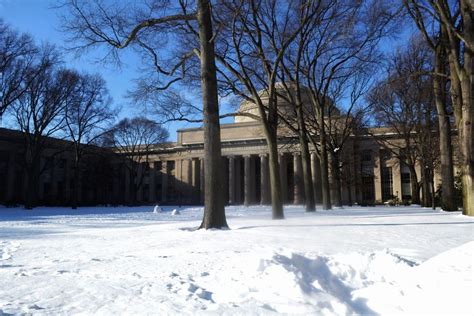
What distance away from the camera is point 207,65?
1180 cm

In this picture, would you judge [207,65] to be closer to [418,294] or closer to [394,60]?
[418,294]

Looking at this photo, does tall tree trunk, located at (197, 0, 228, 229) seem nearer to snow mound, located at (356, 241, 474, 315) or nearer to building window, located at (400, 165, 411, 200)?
snow mound, located at (356, 241, 474, 315)

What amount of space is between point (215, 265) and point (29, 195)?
36.3m

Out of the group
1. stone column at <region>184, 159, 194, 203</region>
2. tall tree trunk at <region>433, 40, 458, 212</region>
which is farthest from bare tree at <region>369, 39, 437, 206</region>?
stone column at <region>184, 159, 194, 203</region>

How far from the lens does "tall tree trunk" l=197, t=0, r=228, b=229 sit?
11.2m

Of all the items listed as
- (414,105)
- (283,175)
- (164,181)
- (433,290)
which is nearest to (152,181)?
(164,181)

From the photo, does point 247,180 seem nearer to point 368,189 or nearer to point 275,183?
point 368,189

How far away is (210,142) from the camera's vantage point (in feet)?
37.2

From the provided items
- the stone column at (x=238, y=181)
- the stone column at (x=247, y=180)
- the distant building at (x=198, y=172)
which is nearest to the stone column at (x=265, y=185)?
the distant building at (x=198, y=172)

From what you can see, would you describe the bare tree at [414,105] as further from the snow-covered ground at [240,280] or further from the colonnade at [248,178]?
the colonnade at [248,178]

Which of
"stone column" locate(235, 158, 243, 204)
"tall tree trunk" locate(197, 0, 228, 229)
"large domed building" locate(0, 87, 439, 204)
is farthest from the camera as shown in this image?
"stone column" locate(235, 158, 243, 204)

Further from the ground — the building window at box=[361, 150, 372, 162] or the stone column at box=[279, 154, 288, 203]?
the building window at box=[361, 150, 372, 162]

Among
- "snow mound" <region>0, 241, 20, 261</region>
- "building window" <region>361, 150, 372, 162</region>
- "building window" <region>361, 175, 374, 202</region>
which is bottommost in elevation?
"snow mound" <region>0, 241, 20, 261</region>

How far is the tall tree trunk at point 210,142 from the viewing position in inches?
440
